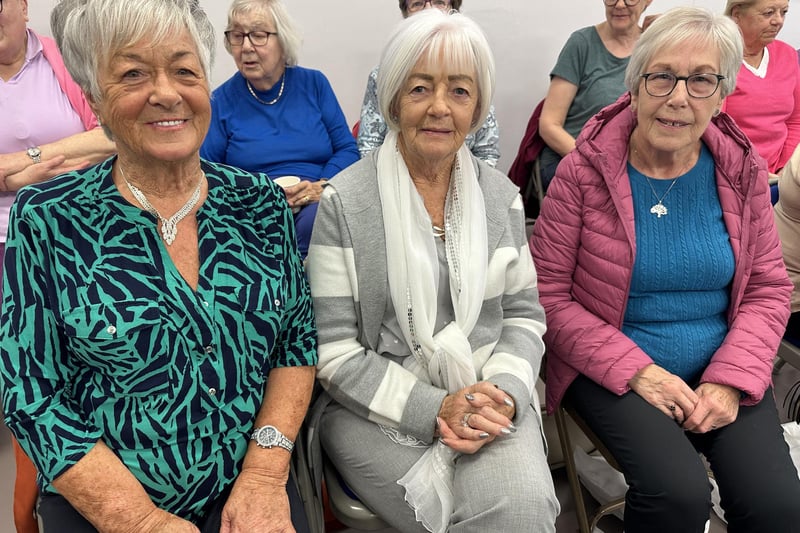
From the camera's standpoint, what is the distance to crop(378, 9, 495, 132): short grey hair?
133 cm

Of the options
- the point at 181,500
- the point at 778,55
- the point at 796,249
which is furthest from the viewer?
the point at 778,55

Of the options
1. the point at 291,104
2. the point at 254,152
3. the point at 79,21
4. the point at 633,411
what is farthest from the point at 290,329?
the point at 291,104

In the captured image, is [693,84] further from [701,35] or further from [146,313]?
[146,313]

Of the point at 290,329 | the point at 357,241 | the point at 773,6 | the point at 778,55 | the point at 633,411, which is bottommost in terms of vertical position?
the point at 633,411

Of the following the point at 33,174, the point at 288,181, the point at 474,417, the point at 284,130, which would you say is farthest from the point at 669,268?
the point at 33,174

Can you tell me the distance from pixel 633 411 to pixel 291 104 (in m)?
1.82

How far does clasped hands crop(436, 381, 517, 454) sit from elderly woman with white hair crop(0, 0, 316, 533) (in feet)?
1.15

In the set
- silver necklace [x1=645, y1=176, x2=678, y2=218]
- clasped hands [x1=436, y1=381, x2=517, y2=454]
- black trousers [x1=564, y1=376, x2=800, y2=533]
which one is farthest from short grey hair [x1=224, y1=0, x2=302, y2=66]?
black trousers [x1=564, y1=376, x2=800, y2=533]

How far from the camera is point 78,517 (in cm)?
110

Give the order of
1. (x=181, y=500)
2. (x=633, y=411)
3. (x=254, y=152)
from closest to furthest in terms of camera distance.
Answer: (x=181, y=500) < (x=633, y=411) < (x=254, y=152)

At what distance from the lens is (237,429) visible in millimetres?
1198

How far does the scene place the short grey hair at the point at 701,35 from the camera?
4.97ft

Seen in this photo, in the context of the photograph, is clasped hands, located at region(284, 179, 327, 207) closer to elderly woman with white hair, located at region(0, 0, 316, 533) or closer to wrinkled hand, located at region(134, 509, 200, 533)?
elderly woman with white hair, located at region(0, 0, 316, 533)

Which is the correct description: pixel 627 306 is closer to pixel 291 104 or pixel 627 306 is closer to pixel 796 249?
pixel 796 249
